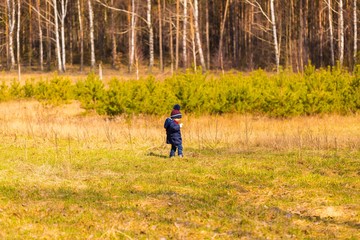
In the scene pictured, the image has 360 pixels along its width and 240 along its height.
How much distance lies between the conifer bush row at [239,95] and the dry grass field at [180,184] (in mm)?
3124

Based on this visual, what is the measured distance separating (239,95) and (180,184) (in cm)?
1250

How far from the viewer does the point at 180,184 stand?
11531 mm

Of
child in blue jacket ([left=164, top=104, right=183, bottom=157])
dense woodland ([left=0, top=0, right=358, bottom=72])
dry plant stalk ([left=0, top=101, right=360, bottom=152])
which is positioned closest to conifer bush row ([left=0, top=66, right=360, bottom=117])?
dry plant stalk ([left=0, top=101, right=360, bottom=152])

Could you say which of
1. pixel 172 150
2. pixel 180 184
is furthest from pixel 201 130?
pixel 180 184

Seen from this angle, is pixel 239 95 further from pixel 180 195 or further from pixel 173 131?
pixel 180 195

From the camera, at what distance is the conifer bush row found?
23188 mm

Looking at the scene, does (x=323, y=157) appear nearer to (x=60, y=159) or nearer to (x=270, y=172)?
(x=270, y=172)

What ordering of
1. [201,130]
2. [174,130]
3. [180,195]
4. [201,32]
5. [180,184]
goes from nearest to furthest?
[180,195] → [180,184] → [174,130] → [201,130] → [201,32]

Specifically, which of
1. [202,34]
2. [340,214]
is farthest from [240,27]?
[340,214]

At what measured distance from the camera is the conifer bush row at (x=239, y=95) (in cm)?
2319

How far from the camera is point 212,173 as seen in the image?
1259cm

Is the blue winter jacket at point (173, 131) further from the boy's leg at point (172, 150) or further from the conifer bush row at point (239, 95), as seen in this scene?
the conifer bush row at point (239, 95)

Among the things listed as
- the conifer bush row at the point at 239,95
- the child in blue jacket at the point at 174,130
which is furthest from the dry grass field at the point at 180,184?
the conifer bush row at the point at 239,95

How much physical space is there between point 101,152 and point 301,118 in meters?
9.99
